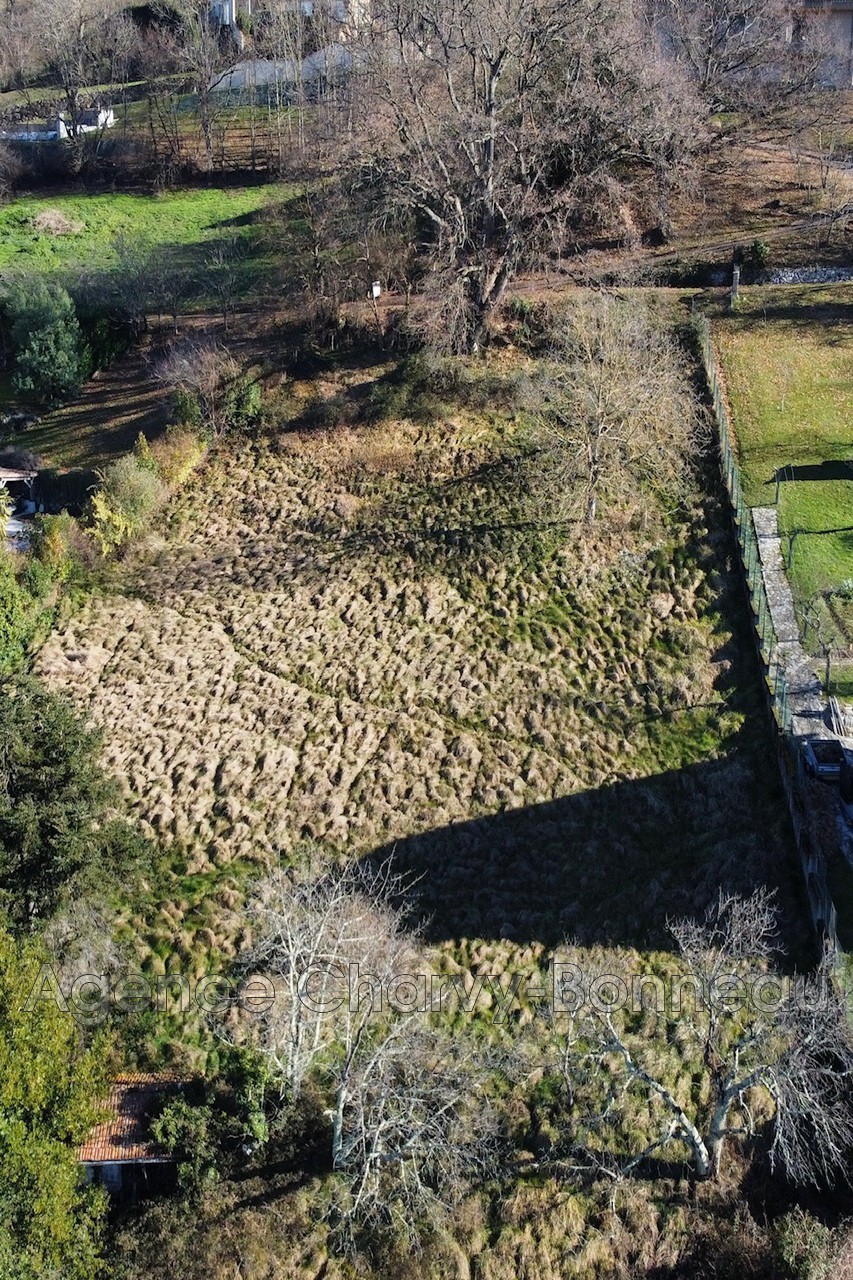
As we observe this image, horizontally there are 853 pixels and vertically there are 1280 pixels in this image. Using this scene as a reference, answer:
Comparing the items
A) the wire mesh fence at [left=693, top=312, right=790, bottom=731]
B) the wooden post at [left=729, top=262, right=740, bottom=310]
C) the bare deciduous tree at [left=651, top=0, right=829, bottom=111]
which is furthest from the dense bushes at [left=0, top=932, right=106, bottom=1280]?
the bare deciduous tree at [left=651, top=0, right=829, bottom=111]

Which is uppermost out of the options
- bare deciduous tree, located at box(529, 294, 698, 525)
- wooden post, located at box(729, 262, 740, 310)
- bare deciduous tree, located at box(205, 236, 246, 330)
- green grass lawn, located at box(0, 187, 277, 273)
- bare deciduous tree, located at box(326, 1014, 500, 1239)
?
green grass lawn, located at box(0, 187, 277, 273)

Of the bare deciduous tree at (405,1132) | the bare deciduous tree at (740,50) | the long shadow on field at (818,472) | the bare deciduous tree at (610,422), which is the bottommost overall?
the bare deciduous tree at (405,1132)

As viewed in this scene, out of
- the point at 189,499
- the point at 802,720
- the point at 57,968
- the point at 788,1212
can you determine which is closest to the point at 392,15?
the point at 189,499

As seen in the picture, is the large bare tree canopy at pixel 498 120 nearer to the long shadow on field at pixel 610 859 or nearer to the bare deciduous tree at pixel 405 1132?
the long shadow on field at pixel 610 859

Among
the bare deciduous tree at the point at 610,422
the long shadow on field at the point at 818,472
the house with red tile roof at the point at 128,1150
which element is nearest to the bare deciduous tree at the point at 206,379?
the bare deciduous tree at the point at 610,422

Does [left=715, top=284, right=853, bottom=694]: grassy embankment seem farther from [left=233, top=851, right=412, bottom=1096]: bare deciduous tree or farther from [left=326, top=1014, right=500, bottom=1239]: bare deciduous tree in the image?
[left=326, top=1014, right=500, bottom=1239]: bare deciduous tree

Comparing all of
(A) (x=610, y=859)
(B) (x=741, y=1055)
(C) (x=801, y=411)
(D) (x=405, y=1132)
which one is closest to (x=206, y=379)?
(C) (x=801, y=411)
